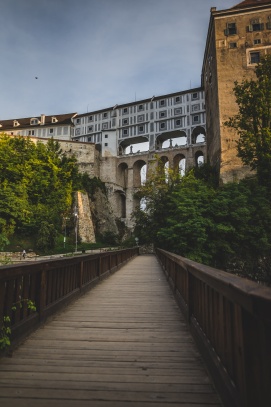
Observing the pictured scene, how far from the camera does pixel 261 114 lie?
1008 inches

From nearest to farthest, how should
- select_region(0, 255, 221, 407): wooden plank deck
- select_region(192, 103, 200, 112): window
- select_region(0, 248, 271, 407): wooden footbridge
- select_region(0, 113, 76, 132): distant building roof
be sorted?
select_region(0, 248, 271, 407): wooden footbridge < select_region(0, 255, 221, 407): wooden plank deck < select_region(192, 103, 200, 112): window < select_region(0, 113, 76, 132): distant building roof

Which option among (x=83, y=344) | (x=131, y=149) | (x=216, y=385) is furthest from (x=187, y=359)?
(x=131, y=149)

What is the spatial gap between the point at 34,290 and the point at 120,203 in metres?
56.7

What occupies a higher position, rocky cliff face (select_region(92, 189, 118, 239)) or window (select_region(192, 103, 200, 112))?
window (select_region(192, 103, 200, 112))

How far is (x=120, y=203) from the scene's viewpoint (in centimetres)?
6084

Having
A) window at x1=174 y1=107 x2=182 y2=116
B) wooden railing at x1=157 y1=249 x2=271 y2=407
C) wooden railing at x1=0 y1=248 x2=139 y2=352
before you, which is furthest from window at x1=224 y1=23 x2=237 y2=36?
wooden railing at x1=157 y1=249 x2=271 y2=407

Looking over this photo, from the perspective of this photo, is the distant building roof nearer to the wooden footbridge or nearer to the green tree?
the green tree

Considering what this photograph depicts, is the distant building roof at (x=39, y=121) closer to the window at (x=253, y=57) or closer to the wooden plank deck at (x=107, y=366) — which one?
the window at (x=253, y=57)

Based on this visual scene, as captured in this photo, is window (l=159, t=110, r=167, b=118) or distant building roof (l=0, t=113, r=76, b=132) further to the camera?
distant building roof (l=0, t=113, r=76, b=132)

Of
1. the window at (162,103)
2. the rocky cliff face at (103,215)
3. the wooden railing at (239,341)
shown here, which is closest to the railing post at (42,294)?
the wooden railing at (239,341)

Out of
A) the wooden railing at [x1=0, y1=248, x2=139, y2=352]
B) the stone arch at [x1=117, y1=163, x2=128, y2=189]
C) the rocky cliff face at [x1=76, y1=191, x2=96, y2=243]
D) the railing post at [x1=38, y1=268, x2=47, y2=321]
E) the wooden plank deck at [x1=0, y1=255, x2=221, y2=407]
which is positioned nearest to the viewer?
the wooden plank deck at [x1=0, y1=255, x2=221, y2=407]

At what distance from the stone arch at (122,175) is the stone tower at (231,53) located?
90.9 ft

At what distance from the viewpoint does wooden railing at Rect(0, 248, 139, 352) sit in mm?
3303

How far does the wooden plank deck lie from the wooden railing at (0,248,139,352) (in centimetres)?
23
